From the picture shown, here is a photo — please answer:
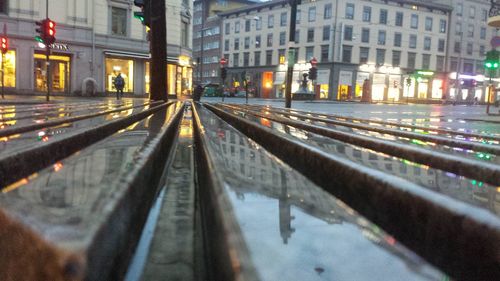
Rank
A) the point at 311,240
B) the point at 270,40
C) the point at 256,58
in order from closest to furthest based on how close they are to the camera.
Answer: the point at 311,240
the point at 270,40
the point at 256,58

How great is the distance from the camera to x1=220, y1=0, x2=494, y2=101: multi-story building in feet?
163

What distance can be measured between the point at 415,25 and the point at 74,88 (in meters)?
41.4

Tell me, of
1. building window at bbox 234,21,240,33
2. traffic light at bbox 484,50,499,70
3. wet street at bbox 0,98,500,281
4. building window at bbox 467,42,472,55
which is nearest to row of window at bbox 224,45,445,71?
building window at bbox 234,21,240,33

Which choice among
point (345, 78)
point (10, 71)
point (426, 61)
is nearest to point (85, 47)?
point (10, 71)

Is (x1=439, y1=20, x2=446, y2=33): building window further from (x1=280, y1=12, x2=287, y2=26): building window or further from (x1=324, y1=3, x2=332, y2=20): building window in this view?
(x1=280, y1=12, x2=287, y2=26): building window

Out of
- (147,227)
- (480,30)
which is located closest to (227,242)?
(147,227)

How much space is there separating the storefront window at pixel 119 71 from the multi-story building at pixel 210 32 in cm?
3487

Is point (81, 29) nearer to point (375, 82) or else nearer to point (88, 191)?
point (88, 191)

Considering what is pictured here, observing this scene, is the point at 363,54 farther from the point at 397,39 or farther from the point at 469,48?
the point at 469,48

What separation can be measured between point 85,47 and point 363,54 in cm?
3327

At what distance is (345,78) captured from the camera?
50.0 meters

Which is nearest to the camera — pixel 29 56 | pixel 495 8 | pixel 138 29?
pixel 495 8

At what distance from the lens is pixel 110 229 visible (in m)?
0.46

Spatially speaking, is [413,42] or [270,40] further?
[270,40]
